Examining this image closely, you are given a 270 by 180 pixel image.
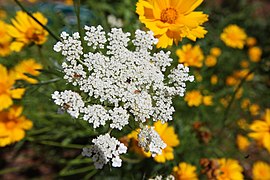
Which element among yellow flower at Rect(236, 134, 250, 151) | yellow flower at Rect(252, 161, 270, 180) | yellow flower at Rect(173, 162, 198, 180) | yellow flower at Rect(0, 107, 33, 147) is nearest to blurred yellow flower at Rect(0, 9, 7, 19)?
yellow flower at Rect(0, 107, 33, 147)

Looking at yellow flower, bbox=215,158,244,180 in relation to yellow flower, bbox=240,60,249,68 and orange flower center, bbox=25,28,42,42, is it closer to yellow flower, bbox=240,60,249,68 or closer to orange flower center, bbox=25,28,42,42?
Answer: orange flower center, bbox=25,28,42,42

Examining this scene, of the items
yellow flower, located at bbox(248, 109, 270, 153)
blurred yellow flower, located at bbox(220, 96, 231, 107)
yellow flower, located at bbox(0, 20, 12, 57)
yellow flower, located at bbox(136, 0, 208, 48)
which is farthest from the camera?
blurred yellow flower, located at bbox(220, 96, 231, 107)

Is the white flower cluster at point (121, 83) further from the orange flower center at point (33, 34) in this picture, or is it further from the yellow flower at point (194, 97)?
the yellow flower at point (194, 97)

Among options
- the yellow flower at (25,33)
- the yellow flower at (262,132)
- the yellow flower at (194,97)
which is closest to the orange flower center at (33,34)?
the yellow flower at (25,33)

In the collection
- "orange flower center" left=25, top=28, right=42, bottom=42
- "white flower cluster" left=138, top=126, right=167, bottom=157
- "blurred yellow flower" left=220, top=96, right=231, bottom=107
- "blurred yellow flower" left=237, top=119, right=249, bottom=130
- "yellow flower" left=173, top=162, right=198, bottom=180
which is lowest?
"yellow flower" left=173, top=162, right=198, bottom=180

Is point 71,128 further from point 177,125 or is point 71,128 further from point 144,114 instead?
point 144,114

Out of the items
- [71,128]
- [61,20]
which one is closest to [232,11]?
[61,20]
